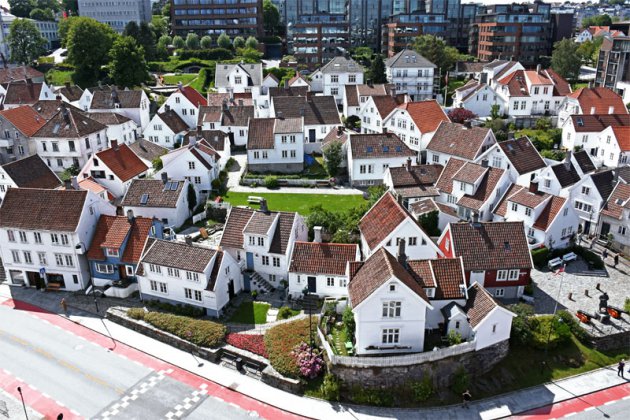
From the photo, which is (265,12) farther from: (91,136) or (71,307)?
(71,307)

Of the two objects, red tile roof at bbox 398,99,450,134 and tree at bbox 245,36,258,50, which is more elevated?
tree at bbox 245,36,258,50

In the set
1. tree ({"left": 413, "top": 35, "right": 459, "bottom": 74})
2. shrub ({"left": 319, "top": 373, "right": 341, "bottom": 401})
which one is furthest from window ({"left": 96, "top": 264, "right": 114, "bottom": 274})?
tree ({"left": 413, "top": 35, "right": 459, "bottom": 74})

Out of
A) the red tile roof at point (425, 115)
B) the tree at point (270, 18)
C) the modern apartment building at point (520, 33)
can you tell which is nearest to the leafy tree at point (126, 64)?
the red tile roof at point (425, 115)

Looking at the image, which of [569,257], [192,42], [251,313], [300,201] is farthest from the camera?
[192,42]

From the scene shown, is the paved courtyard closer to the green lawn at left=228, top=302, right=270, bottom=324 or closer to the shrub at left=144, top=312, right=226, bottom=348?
the green lawn at left=228, top=302, right=270, bottom=324

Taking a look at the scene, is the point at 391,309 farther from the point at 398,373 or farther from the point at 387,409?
the point at 387,409

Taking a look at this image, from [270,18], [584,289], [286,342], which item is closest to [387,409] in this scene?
[286,342]

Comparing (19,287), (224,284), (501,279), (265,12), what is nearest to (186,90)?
(19,287)
